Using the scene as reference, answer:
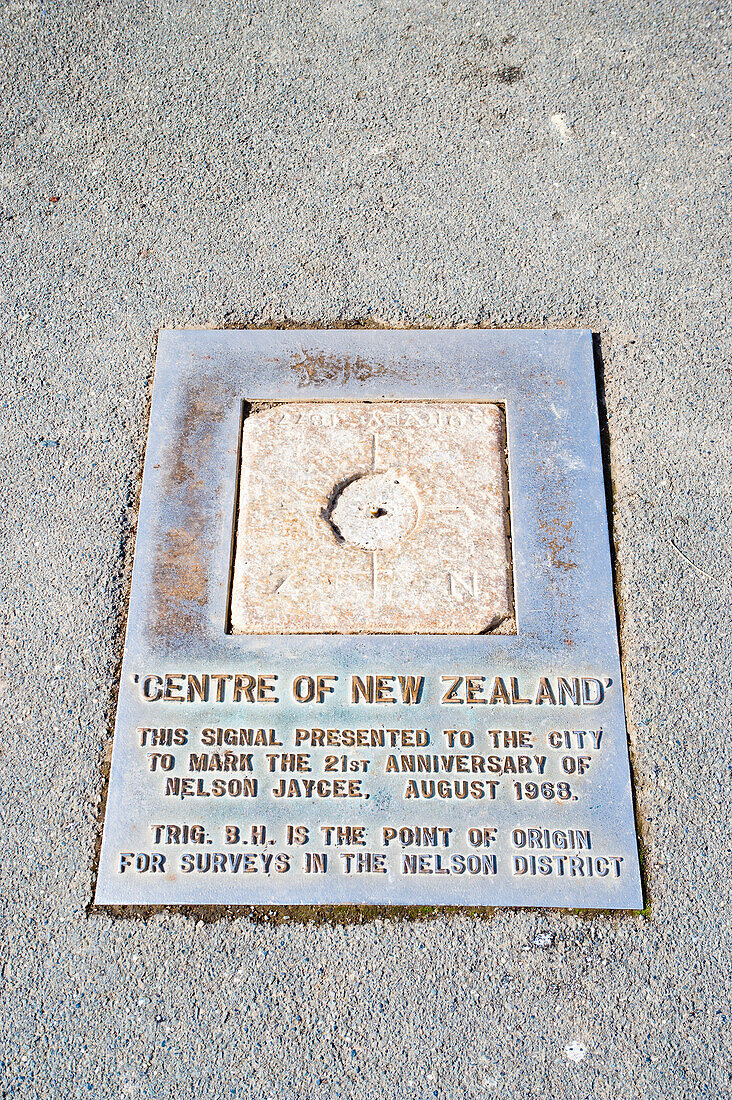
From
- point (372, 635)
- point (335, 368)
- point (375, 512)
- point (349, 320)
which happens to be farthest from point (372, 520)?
point (349, 320)

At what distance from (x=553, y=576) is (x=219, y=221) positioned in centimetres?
165

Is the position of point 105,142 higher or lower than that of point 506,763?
higher

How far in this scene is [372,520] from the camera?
83.7 inches

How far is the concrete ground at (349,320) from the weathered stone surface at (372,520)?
0.36 metres

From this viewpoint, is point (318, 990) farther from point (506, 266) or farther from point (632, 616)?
point (506, 266)

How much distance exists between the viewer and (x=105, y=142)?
272cm

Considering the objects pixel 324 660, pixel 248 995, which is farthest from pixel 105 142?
pixel 248 995

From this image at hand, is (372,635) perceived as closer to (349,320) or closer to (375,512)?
(375,512)

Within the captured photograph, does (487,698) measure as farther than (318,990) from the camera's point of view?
Yes

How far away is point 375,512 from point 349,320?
70cm

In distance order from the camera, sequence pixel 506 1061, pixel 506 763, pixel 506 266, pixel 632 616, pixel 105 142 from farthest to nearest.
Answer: pixel 105 142
pixel 506 266
pixel 632 616
pixel 506 763
pixel 506 1061

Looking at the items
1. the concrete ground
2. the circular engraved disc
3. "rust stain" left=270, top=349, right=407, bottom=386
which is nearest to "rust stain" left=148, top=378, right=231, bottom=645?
the concrete ground

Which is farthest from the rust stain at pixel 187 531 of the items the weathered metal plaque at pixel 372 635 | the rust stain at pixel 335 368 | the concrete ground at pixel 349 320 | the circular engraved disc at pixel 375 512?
the circular engraved disc at pixel 375 512

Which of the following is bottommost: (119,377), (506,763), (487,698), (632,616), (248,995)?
(248,995)
